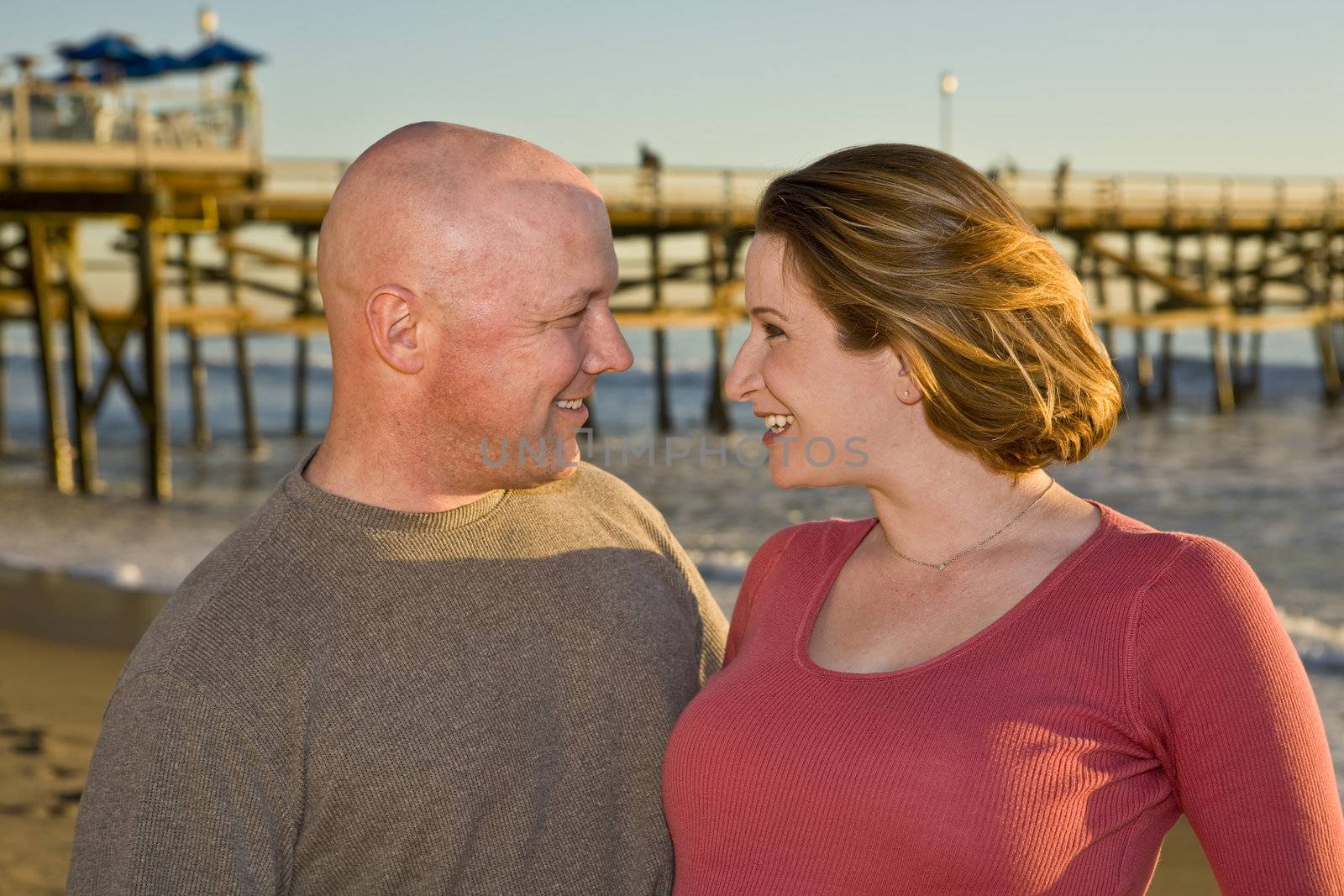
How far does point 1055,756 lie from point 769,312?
0.87 m

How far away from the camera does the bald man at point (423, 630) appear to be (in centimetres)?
174

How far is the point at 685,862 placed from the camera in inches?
86.3

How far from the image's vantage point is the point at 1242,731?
5.85 feet

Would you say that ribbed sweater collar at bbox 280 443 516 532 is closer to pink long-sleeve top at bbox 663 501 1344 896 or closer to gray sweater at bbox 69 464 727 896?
gray sweater at bbox 69 464 727 896

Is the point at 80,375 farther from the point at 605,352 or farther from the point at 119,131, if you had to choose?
the point at 605,352

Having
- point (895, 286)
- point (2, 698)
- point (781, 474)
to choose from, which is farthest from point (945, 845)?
point (2, 698)

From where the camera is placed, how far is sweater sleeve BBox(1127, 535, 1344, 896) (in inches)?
70.2

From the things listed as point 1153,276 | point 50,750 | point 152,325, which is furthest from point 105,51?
point 1153,276

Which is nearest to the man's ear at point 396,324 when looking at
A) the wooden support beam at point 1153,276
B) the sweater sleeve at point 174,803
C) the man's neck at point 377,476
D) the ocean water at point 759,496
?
the man's neck at point 377,476

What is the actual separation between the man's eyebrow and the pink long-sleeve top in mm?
603

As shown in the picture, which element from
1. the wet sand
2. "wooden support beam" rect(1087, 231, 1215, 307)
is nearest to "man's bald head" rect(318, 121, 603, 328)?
the wet sand

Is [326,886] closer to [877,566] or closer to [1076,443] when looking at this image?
[877,566]

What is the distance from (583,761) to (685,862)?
0.85ft

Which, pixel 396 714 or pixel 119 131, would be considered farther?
pixel 119 131
